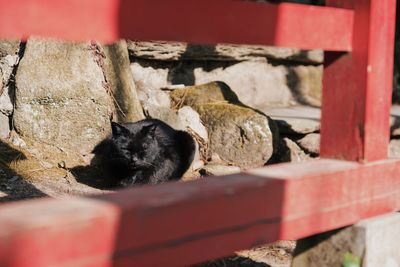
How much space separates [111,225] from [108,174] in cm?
404

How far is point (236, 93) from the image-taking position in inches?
292

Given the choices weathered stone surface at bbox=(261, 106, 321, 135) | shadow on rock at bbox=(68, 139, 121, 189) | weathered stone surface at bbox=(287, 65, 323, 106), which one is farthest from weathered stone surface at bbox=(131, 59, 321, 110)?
shadow on rock at bbox=(68, 139, 121, 189)

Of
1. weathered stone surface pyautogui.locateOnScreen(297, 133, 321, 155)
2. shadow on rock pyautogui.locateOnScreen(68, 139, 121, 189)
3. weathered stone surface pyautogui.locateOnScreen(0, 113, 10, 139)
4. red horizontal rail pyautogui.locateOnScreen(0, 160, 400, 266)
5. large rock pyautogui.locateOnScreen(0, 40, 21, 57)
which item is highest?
large rock pyautogui.locateOnScreen(0, 40, 21, 57)

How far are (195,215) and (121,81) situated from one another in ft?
14.1

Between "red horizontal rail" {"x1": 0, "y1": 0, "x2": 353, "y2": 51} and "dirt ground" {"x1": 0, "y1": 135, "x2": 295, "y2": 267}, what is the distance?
6.01ft

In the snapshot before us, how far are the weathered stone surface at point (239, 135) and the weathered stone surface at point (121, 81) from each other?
2.37ft

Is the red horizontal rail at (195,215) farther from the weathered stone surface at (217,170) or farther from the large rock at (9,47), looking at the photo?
the large rock at (9,47)

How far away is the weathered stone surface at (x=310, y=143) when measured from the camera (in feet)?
21.4

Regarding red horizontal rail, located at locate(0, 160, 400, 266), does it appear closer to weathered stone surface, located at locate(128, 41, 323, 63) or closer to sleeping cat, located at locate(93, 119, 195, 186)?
sleeping cat, located at locate(93, 119, 195, 186)

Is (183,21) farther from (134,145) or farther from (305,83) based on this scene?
(305,83)

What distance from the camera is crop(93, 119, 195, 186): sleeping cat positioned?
5555 millimetres

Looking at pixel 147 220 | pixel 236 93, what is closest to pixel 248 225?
pixel 147 220

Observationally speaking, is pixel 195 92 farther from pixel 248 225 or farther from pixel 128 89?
pixel 248 225

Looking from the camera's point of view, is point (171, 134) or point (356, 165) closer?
point (356, 165)
